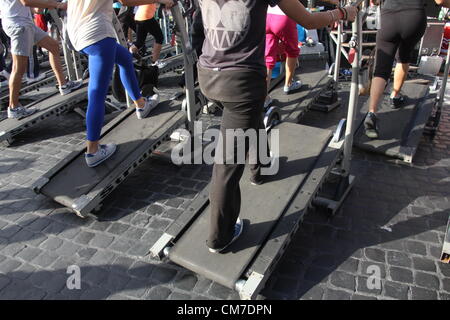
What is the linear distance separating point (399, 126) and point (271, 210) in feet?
7.73

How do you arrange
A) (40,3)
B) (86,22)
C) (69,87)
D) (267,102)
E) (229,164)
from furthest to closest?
(69,87) → (267,102) → (40,3) → (86,22) → (229,164)

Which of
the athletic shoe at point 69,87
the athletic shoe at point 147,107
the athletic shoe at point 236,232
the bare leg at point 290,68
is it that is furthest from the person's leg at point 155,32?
the athletic shoe at point 236,232

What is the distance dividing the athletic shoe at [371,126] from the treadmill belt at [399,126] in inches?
2.2

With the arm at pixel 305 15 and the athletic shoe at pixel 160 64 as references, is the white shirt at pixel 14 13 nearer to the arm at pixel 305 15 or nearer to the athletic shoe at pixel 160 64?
the athletic shoe at pixel 160 64

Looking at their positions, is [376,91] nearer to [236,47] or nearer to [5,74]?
[236,47]

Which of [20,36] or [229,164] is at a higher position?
[20,36]

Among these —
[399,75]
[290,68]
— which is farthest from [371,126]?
[290,68]

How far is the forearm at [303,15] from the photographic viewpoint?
2.02m

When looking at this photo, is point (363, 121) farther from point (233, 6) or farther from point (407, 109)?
point (233, 6)

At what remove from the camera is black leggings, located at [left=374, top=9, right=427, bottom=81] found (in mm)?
3721

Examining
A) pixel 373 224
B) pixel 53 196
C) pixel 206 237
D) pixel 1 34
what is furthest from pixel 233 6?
pixel 1 34

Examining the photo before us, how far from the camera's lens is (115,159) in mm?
3609
